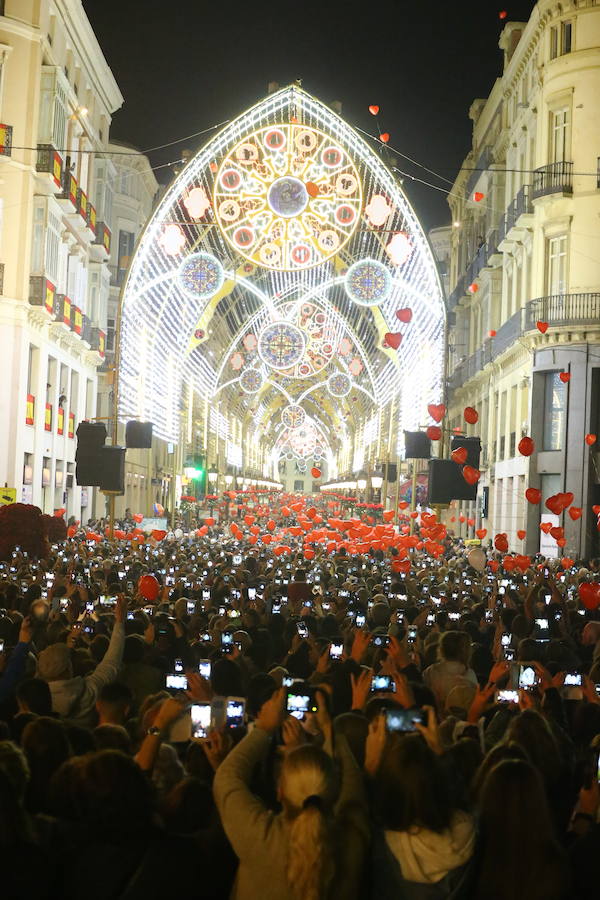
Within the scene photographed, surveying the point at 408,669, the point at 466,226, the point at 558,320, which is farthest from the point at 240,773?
the point at 466,226

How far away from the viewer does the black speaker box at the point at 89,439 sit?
28.6 meters

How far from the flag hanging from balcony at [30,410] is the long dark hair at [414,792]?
37.1m

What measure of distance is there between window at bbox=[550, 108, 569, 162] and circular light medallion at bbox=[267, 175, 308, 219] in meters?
14.9

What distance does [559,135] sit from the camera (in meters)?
39.6

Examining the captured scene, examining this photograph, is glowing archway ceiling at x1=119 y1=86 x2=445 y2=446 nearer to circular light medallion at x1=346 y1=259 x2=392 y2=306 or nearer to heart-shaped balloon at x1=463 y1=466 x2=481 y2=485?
circular light medallion at x1=346 y1=259 x2=392 y2=306

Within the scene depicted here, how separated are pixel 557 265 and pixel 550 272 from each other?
1.09 feet

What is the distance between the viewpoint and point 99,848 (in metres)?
4.80

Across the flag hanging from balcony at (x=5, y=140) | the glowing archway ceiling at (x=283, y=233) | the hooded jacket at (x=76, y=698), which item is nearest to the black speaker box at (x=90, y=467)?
the glowing archway ceiling at (x=283, y=233)

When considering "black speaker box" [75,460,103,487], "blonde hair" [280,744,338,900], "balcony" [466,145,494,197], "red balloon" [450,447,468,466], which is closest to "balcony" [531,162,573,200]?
"balcony" [466,145,494,197]

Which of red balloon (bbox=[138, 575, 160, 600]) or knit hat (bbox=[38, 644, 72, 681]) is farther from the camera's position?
red balloon (bbox=[138, 575, 160, 600])

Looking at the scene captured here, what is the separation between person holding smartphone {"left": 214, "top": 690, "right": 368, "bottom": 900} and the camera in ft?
14.6

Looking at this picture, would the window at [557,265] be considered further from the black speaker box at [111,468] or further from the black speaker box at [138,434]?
the black speaker box at [111,468]

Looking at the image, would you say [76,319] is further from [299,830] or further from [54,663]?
[299,830]

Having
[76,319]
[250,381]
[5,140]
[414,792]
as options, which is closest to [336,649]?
[414,792]
